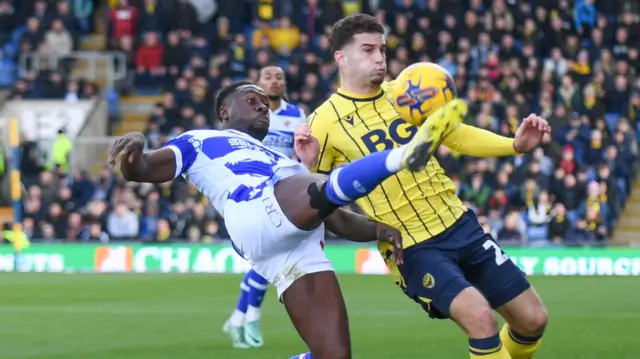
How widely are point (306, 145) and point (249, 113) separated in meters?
0.42

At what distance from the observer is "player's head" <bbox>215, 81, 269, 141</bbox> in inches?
308

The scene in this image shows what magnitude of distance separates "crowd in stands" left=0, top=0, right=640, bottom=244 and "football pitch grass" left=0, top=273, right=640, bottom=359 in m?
2.69

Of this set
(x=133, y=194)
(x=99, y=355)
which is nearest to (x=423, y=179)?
(x=99, y=355)

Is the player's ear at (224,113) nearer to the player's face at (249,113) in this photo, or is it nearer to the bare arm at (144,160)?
the player's face at (249,113)

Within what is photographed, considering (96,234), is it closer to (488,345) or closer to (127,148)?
(127,148)

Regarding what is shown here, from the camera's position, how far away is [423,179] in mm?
7934

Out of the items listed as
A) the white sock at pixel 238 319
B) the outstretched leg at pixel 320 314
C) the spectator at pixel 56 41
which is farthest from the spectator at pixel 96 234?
the outstretched leg at pixel 320 314

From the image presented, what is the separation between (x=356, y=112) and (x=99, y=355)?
4146 millimetres

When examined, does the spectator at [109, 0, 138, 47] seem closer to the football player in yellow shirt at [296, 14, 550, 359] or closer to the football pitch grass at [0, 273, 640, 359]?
the football pitch grass at [0, 273, 640, 359]

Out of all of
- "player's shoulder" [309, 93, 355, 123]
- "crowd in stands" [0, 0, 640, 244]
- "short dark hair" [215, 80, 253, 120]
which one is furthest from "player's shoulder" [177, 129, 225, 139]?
"crowd in stands" [0, 0, 640, 244]

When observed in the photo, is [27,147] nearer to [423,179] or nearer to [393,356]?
[393,356]

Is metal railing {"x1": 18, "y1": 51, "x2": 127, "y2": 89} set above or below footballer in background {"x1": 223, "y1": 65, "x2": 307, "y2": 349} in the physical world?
below

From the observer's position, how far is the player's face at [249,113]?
25.6 ft

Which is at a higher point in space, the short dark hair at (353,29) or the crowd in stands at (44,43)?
the short dark hair at (353,29)
